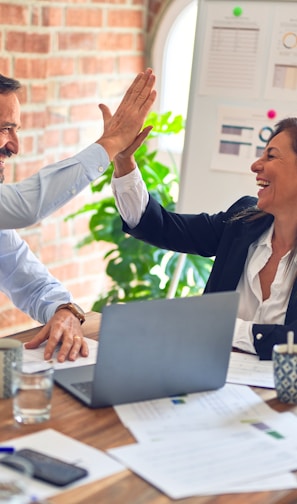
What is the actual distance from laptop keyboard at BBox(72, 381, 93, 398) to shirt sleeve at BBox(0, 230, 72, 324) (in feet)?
1.77

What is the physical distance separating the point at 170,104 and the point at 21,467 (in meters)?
2.99

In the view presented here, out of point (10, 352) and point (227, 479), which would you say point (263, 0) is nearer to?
point (10, 352)

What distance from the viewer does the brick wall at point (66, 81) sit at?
3.22 meters

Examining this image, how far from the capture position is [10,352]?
1612mm

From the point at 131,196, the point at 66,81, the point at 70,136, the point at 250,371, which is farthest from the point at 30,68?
the point at 250,371

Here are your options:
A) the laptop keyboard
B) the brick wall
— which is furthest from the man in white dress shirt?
the brick wall

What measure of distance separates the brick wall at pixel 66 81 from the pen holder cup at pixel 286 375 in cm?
181

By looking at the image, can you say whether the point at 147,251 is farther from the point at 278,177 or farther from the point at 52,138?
the point at 278,177

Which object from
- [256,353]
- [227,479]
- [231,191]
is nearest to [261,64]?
[231,191]

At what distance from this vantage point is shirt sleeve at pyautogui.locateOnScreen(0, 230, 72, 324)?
221cm

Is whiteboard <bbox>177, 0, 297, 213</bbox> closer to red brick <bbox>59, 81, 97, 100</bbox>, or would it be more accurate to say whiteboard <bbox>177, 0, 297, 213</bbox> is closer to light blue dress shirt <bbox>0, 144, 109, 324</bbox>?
red brick <bbox>59, 81, 97, 100</bbox>

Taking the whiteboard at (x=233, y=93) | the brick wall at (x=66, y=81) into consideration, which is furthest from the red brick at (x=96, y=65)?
the whiteboard at (x=233, y=93)

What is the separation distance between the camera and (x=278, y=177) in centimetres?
235

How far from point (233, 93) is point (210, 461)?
1.99 m
